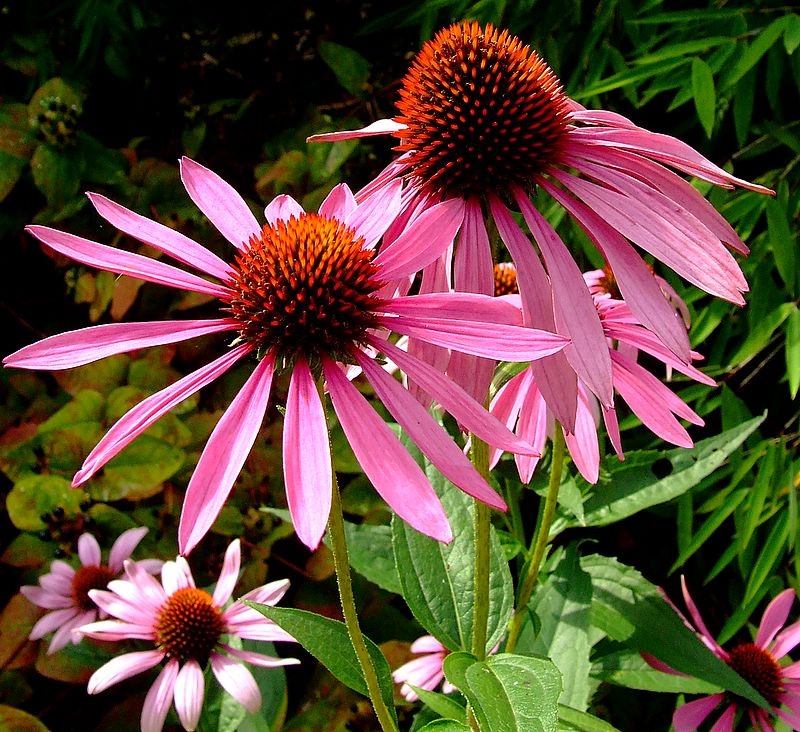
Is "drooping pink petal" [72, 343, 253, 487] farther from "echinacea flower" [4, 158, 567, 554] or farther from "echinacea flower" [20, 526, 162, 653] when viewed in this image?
"echinacea flower" [20, 526, 162, 653]

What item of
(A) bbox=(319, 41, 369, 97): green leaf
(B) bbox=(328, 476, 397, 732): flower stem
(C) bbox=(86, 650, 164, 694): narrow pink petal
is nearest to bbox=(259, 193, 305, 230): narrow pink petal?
(B) bbox=(328, 476, 397, 732): flower stem

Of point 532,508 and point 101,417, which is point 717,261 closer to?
point 532,508

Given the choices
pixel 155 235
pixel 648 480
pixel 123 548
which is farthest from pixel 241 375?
pixel 155 235

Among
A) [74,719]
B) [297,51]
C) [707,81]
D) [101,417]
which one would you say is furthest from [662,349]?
[297,51]

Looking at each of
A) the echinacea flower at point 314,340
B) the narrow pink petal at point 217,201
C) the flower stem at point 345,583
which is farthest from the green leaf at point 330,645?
the narrow pink petal at point 217,201

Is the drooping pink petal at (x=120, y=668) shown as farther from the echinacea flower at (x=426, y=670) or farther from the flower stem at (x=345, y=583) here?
the flower stem at (x=345, y=583)
